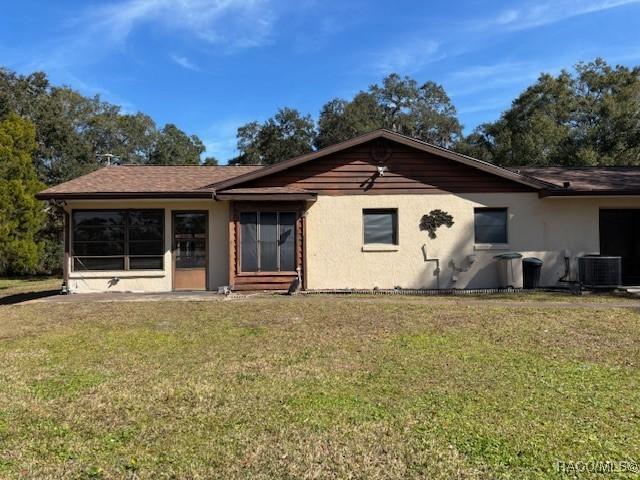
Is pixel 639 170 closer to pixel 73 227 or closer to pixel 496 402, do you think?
pixel 496 402

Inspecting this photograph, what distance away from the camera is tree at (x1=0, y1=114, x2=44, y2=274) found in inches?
933

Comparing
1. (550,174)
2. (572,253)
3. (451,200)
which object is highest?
(550,174)

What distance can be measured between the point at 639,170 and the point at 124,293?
16.8 metres

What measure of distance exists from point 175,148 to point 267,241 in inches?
1360

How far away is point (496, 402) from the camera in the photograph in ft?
15.6

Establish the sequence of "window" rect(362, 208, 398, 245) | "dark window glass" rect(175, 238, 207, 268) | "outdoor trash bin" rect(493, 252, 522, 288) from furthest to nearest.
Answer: "window" rect(362, 208, 398, 245)
"dark window glass" rect(175, 238, 207, 268)
"outdoor trash bin" rect(493, 252, 522, 288)

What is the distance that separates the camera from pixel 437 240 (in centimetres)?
1411

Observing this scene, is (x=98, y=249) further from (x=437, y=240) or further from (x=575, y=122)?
(x=575, y=122)

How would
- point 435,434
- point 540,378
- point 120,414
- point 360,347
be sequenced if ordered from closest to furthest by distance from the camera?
point 435,434, point 120,414, point 540,378, point 360,347

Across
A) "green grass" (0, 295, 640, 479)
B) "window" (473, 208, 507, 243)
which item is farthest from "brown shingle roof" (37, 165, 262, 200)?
"window" (473, 208, 507, 243)

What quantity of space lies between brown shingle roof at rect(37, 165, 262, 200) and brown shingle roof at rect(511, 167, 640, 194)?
9.62 metres

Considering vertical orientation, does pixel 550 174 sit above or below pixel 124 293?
above

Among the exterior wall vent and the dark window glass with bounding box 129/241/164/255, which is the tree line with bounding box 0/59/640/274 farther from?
the exterior wall vent

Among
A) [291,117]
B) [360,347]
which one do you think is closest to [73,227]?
[360,347]
